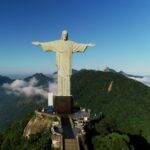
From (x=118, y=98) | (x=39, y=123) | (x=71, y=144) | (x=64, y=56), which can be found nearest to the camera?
(x=71, y=144)

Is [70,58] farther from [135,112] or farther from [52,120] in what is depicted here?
[135,112]

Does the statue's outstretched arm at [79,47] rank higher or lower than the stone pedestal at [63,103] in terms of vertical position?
higher

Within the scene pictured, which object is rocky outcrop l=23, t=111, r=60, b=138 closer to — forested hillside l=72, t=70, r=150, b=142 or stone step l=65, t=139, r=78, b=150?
stone step l=65, t=139, r=78, b=150

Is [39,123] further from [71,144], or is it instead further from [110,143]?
[71,144]

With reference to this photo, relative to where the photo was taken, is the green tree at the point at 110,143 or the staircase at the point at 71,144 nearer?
the staircase at the point at 71,144

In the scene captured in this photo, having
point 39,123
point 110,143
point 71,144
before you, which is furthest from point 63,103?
point 71,144

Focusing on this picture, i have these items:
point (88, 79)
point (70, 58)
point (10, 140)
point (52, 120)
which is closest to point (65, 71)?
point (70, 58)

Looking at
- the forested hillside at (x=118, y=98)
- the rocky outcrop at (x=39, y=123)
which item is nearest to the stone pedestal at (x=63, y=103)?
the rocky outcrop at (x=39, y=123)

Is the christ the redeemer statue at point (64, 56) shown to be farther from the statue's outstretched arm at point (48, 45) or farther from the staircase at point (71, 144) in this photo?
the staircase at point (71, 144)
